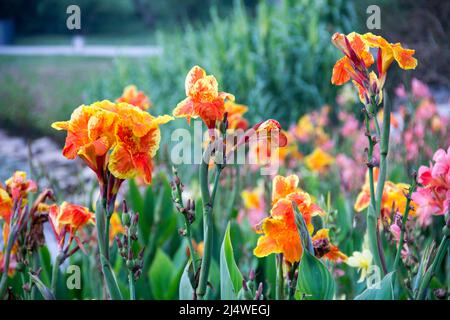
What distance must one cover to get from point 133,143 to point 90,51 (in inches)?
164

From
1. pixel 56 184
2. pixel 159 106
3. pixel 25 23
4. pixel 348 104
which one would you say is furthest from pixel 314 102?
pixel 56 184

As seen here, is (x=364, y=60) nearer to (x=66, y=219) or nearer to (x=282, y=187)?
(x=282, y=187)

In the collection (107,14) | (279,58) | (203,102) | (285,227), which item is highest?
(107,14)

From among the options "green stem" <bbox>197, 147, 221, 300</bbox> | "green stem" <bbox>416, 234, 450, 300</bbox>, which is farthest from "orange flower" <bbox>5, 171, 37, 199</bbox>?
"green stem" <bbox>416, 234, 450, 300</bbox>

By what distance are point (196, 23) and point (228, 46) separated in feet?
3.35

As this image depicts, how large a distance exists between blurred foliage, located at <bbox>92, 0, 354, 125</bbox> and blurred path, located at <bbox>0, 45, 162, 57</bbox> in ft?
3.06

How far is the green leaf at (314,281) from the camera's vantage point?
2.11 ft

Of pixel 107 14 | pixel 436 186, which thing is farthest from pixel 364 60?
pixel 107 14

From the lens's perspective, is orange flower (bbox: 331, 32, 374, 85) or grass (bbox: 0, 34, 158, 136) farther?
grass (bbox: 0, 34, 158, 136)

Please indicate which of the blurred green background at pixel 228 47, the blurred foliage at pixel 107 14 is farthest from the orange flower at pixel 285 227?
the blurred foliage at pixel 107 14

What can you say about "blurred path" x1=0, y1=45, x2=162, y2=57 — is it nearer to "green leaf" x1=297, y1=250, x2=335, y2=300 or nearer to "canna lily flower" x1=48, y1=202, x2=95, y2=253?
"canna lily flower" x1=48, y1=202, x2=95, y2=253

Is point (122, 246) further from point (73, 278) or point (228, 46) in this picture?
point (228, 46)

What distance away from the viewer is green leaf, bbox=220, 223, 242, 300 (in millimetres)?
681

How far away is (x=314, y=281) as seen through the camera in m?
0.66
